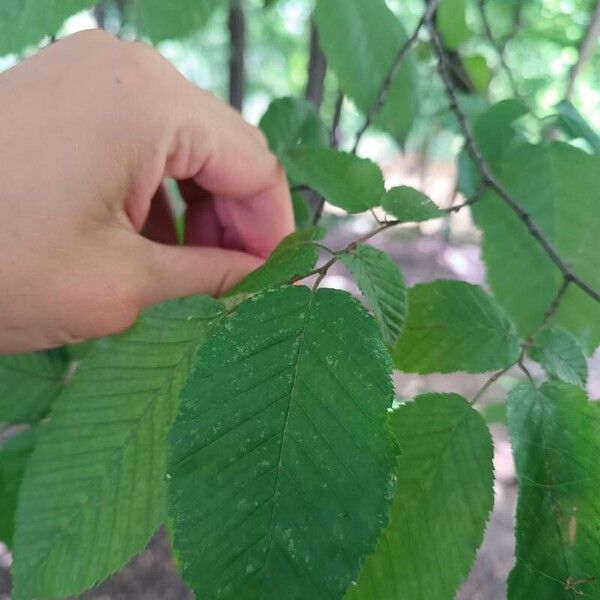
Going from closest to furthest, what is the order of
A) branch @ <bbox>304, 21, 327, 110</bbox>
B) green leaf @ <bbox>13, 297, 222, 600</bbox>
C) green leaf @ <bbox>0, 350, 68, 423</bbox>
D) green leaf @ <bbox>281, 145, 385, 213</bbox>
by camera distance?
green leaf @ <bbox>13, 297, 222, 600</bbox>, green leaf @ <bbox>281, 145, 385, 213</bbox>, green leaf @ <bbox>0, 350, 68, 423</bbox>, branch @ <bbox>304, 21, 327, 110</bbox>

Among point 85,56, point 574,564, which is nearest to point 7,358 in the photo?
point 85,56

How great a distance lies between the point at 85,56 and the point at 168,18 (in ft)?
0.30

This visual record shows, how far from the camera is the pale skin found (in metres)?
0.44

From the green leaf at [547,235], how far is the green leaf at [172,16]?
376 mm

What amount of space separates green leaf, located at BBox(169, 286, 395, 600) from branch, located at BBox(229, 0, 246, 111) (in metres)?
1.45

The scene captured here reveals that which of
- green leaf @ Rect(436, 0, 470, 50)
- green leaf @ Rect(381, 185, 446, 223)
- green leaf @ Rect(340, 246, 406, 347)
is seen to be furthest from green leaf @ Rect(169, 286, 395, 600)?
green leaf @ Rect(436, 0, 470, 50)

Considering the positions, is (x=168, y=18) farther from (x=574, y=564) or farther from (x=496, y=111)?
(x=574, y=564)

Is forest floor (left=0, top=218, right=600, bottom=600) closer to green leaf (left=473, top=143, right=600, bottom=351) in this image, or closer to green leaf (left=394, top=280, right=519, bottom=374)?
green leaf (left=473, top=143, right=600, bottom=351)

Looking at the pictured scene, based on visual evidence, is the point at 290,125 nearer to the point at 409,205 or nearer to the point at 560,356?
the point at 409,205

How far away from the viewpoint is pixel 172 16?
528mm

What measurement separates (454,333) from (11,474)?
1.85ft

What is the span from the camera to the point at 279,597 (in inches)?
10.6

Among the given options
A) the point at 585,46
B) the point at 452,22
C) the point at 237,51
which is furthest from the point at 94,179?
the point at 237,51

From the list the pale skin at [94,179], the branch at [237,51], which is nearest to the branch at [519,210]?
the pale skin at [94,179]
